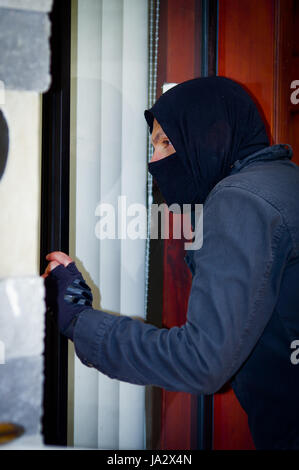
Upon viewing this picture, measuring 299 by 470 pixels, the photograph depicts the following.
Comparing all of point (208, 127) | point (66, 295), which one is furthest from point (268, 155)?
point (66, 295)

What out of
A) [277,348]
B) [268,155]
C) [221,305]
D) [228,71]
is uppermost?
[228,71]

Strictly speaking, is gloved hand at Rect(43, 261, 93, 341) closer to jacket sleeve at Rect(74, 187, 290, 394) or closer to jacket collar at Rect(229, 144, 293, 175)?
jacket sleeve at Rect(74, 187, 290, 394)

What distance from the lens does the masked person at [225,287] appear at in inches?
20.9

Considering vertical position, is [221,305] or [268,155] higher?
[268,155]

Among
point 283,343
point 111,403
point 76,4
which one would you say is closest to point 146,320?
point 111,403

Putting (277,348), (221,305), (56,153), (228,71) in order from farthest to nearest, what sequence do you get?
(228,71) → (56,153) → (277,348) → (221,305)

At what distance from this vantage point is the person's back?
0.57 metres

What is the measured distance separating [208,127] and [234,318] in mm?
415

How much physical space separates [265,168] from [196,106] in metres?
0.22

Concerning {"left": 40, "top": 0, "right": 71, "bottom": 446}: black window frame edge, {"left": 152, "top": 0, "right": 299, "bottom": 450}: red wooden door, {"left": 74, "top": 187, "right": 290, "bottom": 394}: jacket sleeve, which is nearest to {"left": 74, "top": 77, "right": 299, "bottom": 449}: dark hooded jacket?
{"left": 74, "top": 187, "right": 290, "bottom": 394}: jacket sleeve

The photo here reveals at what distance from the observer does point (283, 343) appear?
0.63 m

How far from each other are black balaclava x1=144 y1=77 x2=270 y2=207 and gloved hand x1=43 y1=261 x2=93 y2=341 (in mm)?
351

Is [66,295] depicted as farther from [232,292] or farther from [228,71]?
[228,71]

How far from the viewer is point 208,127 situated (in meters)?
0.72
